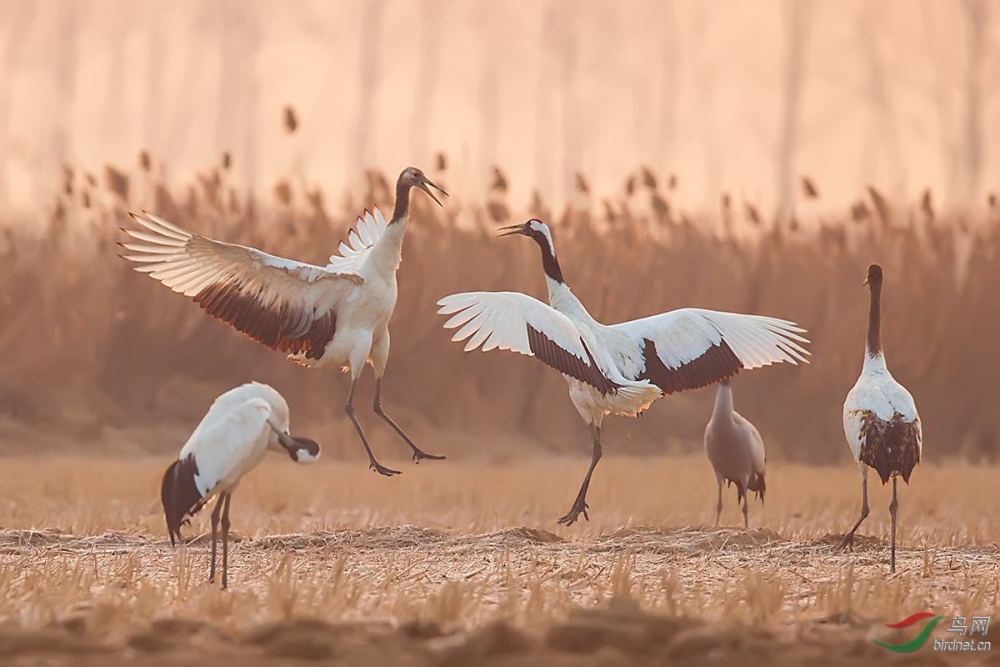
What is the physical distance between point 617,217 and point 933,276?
3514mm

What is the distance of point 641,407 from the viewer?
380 inches

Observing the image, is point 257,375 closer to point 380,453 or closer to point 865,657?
point 380,453

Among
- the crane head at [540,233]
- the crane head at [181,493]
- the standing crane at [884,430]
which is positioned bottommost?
the crane head at [181,493]

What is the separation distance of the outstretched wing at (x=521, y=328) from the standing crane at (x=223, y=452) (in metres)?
1.47

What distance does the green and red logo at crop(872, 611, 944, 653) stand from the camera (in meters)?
5.98

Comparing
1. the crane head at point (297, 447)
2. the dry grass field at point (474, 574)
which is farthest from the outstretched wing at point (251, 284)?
the crane head at point (297, 447)

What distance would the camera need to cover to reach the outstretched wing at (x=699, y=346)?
391 inches

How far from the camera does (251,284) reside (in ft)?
30.4

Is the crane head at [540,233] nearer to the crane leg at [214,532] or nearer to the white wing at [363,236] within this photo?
the white wing at [363,236]

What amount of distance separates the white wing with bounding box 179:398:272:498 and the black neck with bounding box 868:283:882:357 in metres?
3.76

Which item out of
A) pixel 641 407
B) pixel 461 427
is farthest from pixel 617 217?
pixel 641 407

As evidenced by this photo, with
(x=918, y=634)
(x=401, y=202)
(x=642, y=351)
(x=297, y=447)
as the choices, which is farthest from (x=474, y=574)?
(x=401, y=202)

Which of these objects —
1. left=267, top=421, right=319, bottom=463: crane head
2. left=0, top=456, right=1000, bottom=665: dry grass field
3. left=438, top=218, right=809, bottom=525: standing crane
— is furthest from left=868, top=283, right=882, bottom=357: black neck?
left=267, top=421, right=319, bottom=463: crane head

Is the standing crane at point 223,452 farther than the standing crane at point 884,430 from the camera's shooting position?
No
